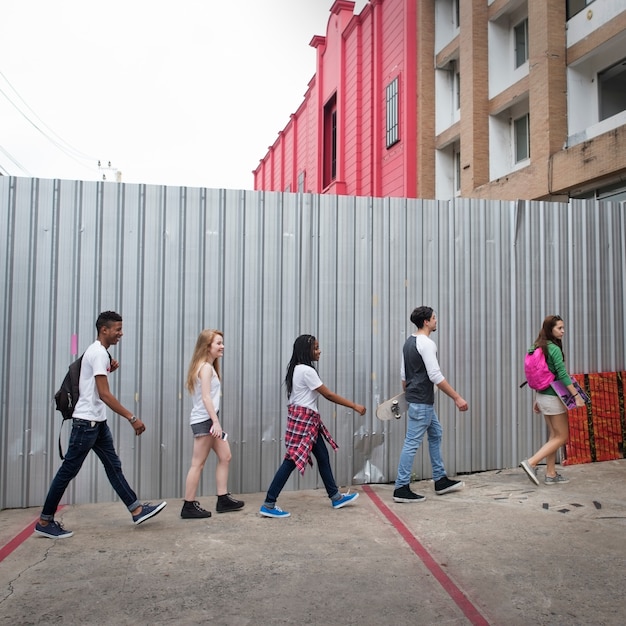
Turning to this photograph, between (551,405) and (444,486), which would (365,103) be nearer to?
→ (551,405)

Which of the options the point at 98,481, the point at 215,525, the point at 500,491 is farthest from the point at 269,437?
the point at 500,491

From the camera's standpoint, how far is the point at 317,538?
4637 mm

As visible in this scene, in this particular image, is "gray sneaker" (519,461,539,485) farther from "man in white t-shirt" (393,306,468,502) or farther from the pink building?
the pink building

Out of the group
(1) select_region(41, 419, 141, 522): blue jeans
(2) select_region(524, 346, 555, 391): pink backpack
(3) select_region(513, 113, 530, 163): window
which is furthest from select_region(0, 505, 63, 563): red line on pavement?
(3) select_region(513, 113, 530, 163): window

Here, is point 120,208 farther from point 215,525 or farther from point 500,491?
point 500,491

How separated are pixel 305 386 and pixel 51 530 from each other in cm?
229

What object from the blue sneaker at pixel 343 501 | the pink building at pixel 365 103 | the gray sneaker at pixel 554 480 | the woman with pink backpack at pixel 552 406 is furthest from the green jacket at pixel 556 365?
the pink building at pixel 365 103

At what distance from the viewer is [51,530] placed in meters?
4.62

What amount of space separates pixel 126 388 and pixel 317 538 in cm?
233

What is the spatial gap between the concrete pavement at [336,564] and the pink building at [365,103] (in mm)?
13580

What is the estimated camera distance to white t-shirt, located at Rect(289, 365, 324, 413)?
5191mm

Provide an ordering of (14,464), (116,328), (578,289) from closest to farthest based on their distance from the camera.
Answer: (116,328) < (14,464) < (578,289)

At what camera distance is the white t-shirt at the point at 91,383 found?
15.4 ft

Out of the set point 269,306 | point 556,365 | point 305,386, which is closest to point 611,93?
point 556,365
